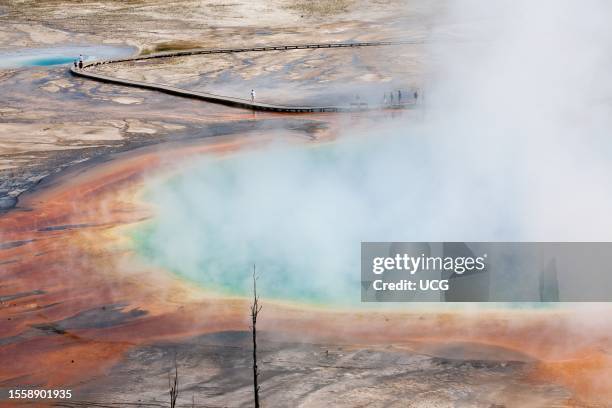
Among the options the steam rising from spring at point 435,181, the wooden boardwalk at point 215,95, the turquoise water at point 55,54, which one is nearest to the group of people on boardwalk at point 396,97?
the wooden boardwalk at point 215,95

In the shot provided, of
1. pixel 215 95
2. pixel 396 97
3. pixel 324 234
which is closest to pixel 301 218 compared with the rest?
pixel 324 234

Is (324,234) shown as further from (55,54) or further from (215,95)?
(55,54)

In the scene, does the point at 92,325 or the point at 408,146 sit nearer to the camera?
the point at 92,325

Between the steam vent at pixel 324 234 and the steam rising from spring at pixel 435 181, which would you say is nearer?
the steam vent at pixel 324 234

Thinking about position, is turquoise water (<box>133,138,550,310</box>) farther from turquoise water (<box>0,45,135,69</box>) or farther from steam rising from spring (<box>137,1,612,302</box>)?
turquoise water (<box>0,45,135,69</box>)

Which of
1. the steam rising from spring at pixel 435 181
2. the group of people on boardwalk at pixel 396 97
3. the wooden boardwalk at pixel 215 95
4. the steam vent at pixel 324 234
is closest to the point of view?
the steam vent at pixel 324 234

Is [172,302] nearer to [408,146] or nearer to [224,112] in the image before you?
[408,146]

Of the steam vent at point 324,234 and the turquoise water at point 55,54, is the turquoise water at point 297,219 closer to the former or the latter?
the steam vent at point 324,234

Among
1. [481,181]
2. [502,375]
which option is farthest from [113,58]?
[502,375]
